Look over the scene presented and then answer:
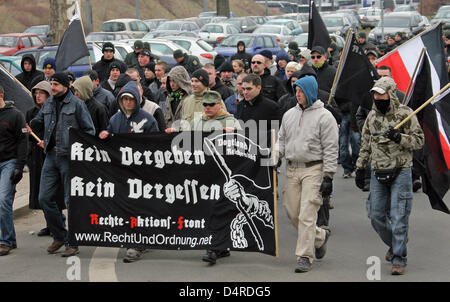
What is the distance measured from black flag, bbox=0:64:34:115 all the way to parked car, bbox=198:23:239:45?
32094mm

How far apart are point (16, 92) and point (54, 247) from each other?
2321 millimetres

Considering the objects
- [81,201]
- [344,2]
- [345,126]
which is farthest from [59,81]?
[344,2]

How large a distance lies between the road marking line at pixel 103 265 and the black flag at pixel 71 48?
4635 millimetres

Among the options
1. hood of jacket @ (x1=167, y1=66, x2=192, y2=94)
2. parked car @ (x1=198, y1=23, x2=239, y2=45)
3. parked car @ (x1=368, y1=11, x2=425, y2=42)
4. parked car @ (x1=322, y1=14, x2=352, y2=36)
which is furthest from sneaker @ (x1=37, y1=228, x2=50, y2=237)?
parked car @ (x1=322, y1=14, x2=352, y2=36)

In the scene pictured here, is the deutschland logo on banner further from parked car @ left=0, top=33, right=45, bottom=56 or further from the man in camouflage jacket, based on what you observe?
parked car @ left=0, top=33, right=45, bottom=56

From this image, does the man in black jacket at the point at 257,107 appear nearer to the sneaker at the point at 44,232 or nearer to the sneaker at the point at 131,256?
the sneaker at the point at 131,256

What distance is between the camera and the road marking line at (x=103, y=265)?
7539 millimetres

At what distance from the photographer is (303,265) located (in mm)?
7645

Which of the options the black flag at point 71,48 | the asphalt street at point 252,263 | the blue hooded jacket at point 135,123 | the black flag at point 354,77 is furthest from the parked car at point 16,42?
the blue hooded jacket at point 135,123

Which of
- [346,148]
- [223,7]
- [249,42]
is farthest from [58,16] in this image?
[223,7]

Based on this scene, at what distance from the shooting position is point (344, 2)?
3585 inches

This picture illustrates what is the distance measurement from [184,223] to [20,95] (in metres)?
3.11

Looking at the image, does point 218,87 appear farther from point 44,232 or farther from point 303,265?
point 303,265

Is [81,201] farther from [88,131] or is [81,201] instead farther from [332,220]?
[332,220]
